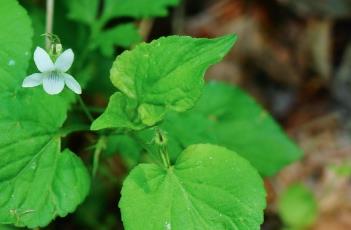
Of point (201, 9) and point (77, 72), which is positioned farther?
point (201, 9)

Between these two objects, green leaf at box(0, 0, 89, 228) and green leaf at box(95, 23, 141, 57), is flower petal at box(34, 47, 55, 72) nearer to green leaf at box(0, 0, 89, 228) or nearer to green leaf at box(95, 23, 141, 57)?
green leaf at box(0, 0, 89, 228)

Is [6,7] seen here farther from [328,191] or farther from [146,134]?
[328,191]

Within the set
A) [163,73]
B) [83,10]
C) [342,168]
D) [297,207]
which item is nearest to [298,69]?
[342,168]

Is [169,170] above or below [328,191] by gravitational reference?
above

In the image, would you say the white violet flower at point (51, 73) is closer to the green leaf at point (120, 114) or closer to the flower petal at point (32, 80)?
the flower petal at point (32, 80)

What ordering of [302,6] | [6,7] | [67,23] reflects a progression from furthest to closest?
[302,6], [67,23], [6,7]

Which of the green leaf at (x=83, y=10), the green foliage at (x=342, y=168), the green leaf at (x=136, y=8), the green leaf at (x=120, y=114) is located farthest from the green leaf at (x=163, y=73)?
the green foliage at (x=342, y=168)

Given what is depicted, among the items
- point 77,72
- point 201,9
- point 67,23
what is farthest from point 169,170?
point 201,9

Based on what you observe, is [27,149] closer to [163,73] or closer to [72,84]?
[72,84]
